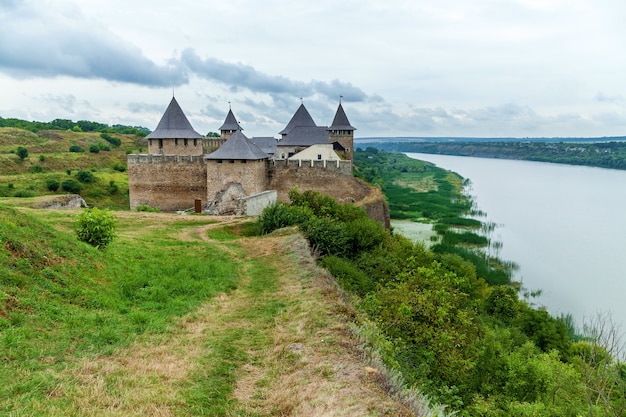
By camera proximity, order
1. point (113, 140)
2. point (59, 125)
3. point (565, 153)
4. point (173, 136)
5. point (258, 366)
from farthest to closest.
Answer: point (565, 153)
point (59, 125)
point (113, 140)
point (173, 136)
point (258, 366)

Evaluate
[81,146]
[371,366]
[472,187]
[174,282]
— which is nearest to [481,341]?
[371,366]

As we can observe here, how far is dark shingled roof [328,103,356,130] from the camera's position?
1258 inches

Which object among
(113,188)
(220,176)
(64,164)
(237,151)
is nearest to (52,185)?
(113,188)

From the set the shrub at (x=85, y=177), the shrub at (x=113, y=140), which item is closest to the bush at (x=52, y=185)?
the shrub at (x=85, y=177)

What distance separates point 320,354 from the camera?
4809mm

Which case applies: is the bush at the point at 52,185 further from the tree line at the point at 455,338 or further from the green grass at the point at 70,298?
the green grass at the point at 70,298

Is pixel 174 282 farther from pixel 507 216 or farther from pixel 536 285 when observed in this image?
pixel 507 216

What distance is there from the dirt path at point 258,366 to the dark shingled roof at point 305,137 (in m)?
19.3

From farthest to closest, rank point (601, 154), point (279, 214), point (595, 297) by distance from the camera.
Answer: point (601, 154) → point (595, 297) → point (279, 214)

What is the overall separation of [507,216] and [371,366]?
30796 millimetres

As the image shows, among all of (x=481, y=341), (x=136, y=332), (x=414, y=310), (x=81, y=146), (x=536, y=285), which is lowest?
(x=536, y=285)

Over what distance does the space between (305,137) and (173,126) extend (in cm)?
760

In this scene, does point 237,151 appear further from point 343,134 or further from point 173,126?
point 343,134

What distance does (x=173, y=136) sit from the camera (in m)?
22.2
